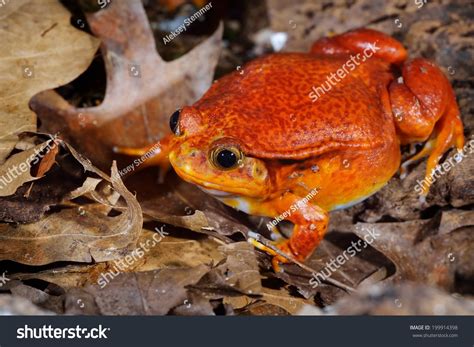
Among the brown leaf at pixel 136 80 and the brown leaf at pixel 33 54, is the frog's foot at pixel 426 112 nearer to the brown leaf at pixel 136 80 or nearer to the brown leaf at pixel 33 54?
the brown leaf at pixel 136 80

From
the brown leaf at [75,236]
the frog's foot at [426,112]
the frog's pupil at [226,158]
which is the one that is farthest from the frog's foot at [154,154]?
the frog's foot at [426,112]

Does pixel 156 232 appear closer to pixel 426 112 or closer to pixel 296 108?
pixel 296 108

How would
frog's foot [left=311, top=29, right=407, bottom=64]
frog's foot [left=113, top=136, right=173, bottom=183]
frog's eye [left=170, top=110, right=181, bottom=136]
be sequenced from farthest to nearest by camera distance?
frog's foot [left=311, top=29, right=407, bottom=64]
frog's foot [left=113, top=136, right=173, bottom=183]
frog's eye [left=170, top=110, right=181, bottom=136]

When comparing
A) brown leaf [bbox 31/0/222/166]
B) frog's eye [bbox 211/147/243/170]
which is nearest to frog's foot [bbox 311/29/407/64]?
brown leaf [bbox 31/0/222/166]

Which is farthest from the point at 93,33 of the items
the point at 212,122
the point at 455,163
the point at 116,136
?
the point at 455,163

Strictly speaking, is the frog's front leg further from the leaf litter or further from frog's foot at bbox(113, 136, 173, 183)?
frog's foot at bbox(113, 136, 173, 183)

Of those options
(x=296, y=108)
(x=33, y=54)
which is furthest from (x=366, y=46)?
(x=33, y=54)

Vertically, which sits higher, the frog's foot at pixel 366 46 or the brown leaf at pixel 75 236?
the frog's foot at pixel 366 46
